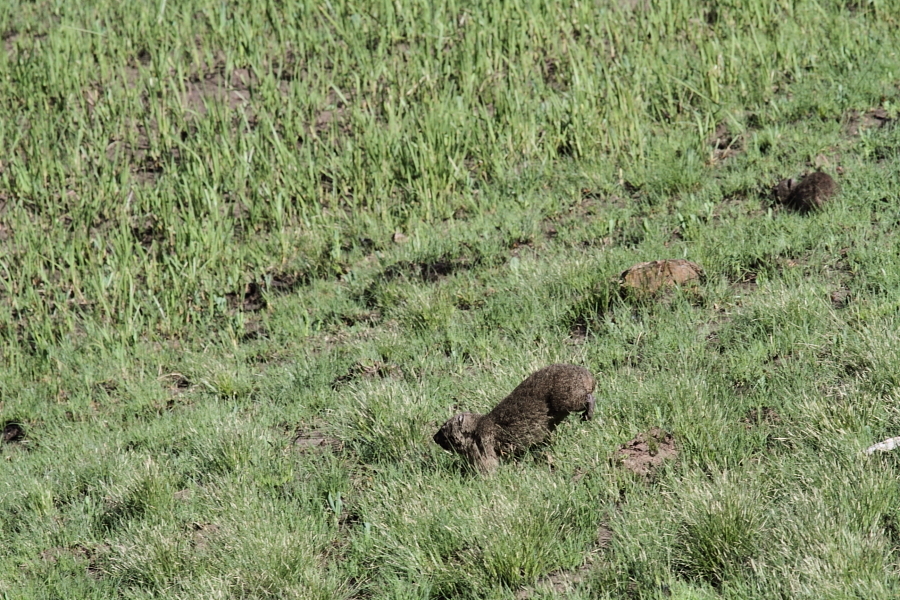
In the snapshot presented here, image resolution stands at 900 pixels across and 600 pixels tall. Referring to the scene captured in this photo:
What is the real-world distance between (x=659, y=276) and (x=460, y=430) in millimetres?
1832

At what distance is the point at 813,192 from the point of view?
5.87 meters

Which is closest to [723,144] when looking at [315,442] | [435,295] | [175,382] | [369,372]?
[435,295]

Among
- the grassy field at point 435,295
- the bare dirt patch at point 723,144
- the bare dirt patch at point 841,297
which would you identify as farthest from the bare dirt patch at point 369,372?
the bare dirt patch at point 723,144

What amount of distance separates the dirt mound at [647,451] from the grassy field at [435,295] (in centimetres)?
8

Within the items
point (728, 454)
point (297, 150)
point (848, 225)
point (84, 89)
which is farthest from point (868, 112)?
point (84, 89)

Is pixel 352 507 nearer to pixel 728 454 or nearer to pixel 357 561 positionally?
pixel 357 561

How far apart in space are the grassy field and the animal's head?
0.14 metres

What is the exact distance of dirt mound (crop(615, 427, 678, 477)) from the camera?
406cm

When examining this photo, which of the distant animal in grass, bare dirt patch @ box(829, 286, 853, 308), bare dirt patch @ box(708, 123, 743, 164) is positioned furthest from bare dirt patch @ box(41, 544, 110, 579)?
bare dirt patch @ box(708, 123, 743, 164)

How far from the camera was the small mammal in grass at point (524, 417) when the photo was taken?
3.98 meters

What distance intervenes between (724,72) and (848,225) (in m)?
2.84

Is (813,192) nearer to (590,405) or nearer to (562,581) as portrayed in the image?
(590,405)

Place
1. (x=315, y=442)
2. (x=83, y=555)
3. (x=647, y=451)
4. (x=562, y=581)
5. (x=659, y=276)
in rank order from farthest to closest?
(x=659, y=276), (x=315, y=442), (x=83, y=555), (x=647, y=451), (x=562, y=581)

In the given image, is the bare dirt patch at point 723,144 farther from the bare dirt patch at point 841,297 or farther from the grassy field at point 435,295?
the bare dirt patch at point 841,297
